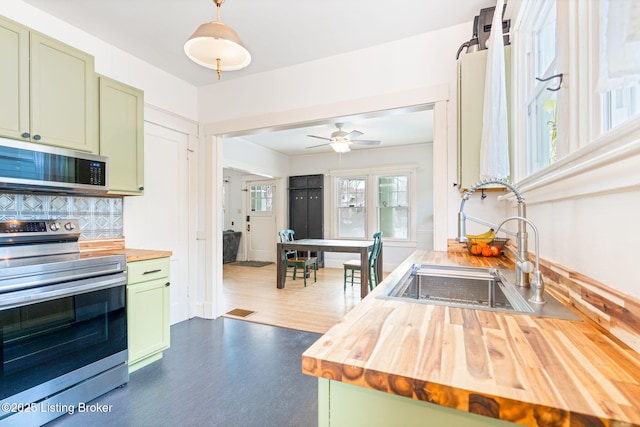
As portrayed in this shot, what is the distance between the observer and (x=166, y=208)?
3.13 m

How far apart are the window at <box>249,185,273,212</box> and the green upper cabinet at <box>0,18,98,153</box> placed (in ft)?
16.7

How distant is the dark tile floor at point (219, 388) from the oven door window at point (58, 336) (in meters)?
0.29

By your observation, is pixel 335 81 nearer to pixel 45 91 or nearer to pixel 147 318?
pixel 45 91

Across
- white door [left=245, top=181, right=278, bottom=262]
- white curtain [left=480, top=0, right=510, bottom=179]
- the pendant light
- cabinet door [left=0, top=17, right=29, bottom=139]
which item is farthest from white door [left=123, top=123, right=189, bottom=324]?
white door [left=245, top=181, right=278, bottom=262]

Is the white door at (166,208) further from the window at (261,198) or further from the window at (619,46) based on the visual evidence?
the window at (261,198)

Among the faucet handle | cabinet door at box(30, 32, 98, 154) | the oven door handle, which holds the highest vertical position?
cabinet door at box(30, 32, 98, 154)

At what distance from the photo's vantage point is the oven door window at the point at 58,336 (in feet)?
4.99

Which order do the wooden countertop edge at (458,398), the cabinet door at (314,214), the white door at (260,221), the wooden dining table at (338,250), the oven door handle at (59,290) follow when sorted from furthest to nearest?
the white door at (260,221)
the cabinet door at (314,214)
the wooden dining table at (338,250)
the oven door handle at (59,290)
the wooden countertop edge at (458,398)

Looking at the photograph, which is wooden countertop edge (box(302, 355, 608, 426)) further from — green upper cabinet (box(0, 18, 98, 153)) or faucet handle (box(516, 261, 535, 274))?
green upper cabinet (box(0, 18, 98, 153))

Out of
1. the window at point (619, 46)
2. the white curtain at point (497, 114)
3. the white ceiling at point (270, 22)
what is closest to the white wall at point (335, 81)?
the white ceiling at point (270, 22)

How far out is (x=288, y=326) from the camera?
122 inches

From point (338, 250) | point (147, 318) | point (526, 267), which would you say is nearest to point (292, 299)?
point (338, 250)

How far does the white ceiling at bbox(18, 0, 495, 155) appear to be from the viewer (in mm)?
2158

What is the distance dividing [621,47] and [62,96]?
277cm
